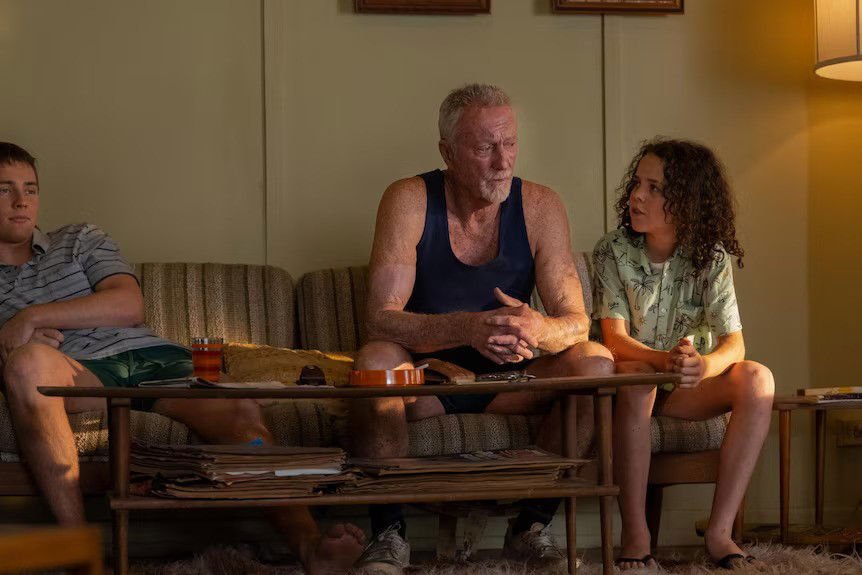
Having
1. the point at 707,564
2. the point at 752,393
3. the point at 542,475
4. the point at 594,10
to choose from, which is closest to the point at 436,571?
the point at 542,475

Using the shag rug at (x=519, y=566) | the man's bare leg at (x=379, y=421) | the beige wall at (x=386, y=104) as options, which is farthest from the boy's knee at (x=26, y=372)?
the beige wall at (x=386, y=104)

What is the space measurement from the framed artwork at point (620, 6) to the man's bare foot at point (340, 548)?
2144 mm

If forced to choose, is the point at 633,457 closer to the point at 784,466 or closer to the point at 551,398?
the point at 551,398

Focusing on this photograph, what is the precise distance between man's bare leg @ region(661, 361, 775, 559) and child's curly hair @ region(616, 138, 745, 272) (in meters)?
0.37

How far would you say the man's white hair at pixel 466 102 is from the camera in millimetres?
3105

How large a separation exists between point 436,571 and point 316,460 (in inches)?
23.1

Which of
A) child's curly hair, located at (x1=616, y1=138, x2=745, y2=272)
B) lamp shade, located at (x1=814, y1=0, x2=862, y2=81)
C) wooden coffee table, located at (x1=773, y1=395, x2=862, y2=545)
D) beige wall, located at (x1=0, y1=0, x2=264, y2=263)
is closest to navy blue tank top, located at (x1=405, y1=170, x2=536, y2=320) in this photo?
child's curly hair, located at (x1=616, y1=138, x2=745, y2=272)

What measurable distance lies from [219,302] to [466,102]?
1048 millimetres

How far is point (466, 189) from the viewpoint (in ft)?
10.4

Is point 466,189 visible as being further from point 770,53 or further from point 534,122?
point 770,53

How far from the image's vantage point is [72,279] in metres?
3.25

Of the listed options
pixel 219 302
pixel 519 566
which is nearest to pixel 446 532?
pixel 519 566

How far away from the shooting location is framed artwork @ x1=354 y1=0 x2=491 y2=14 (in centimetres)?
401

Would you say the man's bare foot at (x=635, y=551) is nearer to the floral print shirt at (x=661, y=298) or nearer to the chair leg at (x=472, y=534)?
the chair leg at (x=472, y=534)
